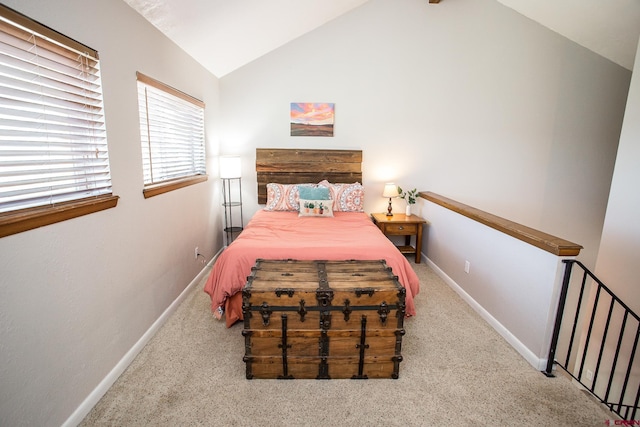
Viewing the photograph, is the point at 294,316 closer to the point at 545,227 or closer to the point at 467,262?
the point at 467,262

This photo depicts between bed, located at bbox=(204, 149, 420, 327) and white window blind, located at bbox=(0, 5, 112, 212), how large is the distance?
43.4 inches

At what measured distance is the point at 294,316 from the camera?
1.99 metres

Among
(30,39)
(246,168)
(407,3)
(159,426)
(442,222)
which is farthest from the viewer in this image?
(246,168)

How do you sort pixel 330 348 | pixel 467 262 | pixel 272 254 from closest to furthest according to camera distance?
pixel 330 348 → pixel 272 254 → pixel 467 262

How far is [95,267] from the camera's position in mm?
1857

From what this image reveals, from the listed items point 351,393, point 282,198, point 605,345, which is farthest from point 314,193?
point 605,345

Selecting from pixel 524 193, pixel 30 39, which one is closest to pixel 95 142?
pixel 30 39

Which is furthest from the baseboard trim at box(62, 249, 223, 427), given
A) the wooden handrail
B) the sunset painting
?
the wooden handrail

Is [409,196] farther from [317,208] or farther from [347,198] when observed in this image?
[317,208]

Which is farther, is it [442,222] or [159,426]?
[442,222]

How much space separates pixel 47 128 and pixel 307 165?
10.1ft

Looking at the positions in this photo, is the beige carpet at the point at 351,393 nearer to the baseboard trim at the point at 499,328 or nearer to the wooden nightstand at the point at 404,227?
the baseboard trim at the point at 499,328

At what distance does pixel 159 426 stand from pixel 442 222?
3.23m

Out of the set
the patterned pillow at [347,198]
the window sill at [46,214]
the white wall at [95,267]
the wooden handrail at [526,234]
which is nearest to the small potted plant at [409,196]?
the patterned pillow at [347,198]
